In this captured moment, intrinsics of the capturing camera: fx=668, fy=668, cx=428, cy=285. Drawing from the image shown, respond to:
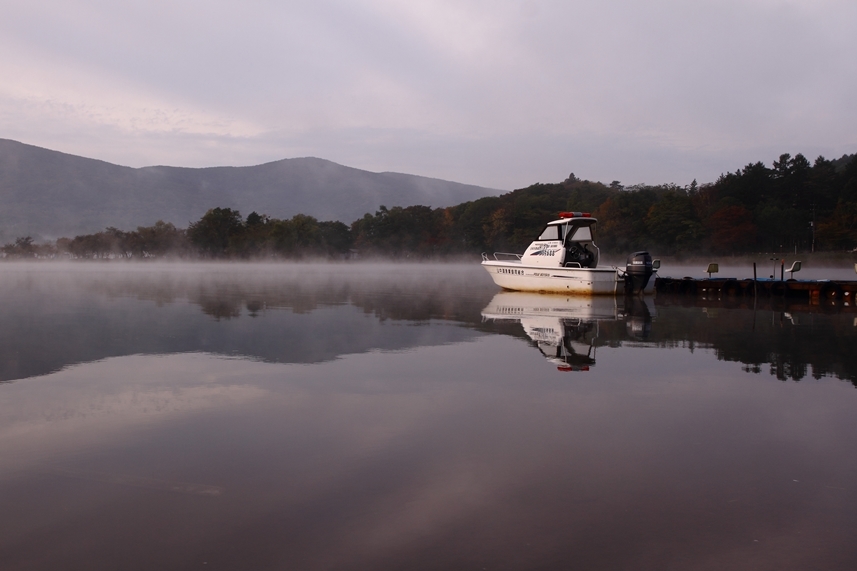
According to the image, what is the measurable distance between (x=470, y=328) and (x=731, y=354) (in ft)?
19.4

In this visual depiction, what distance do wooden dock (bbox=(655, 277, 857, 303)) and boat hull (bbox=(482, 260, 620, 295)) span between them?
637cm

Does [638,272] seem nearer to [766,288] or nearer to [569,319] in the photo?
[766,288]

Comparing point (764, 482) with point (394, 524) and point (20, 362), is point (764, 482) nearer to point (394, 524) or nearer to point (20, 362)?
point (394, 524)

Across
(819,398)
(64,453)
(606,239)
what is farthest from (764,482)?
(606,239)

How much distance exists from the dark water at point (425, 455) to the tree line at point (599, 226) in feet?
263

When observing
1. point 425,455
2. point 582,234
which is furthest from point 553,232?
point 425,455

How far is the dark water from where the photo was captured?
13.6 ft

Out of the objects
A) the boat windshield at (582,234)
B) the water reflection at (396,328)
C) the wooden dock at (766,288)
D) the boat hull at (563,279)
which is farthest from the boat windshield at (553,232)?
the wooden dock at (766,288)

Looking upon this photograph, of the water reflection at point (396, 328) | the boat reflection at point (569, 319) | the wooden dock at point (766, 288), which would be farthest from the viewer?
the wooden dock at point (766, 288)

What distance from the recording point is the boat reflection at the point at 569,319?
39.5ft

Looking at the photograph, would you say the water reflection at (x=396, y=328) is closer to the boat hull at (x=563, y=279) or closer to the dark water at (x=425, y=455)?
the dark water at (x=425, y=455)

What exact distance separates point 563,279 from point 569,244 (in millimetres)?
1686

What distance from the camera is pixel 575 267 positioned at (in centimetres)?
2720

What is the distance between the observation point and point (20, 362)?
10.7 metres
